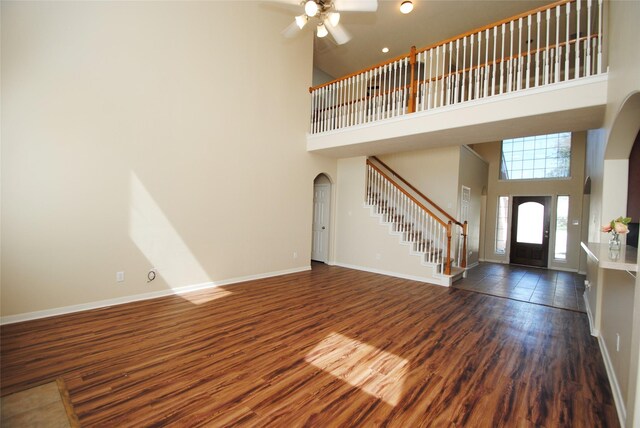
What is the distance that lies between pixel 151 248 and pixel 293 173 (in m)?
3.06

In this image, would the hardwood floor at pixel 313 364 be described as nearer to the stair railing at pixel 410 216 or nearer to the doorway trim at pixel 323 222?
the stair railing at pixel 410 216

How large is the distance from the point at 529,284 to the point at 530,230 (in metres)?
3.34

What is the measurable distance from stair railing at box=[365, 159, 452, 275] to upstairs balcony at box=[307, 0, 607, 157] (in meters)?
0.82

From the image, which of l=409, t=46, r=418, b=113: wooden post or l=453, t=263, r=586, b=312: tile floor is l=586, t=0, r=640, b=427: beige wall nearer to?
l=453, t=263, r=586, b=312: tile floor

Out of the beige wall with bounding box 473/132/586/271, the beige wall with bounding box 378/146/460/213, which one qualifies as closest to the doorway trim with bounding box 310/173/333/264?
the beige wall with bounding box 378/146/460/213

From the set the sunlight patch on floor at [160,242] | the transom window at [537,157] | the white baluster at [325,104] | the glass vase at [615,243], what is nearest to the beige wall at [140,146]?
the sunlight patch on floor at [160,242]

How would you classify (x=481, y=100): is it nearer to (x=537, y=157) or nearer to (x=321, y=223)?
(x=321, y=223)

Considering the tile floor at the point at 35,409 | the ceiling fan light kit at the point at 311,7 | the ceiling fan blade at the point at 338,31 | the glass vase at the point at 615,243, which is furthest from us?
the ceiling fan blade at the point at 338,31

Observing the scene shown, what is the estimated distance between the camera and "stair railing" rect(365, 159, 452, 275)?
5949 millimetres

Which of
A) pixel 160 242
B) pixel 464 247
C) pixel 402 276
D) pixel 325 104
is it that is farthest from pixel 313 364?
pixel 325 104

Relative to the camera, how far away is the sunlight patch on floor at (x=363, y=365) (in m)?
2.23

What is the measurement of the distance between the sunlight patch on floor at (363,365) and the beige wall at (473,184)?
4.93m

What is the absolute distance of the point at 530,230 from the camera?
28.1ft

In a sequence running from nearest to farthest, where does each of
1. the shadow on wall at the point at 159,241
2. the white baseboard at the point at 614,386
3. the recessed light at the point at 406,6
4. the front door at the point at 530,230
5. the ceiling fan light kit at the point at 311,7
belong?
the white baseboard at the point at 614,386 < the ceiling fan light kit at the point at 311,7 < the shadow on wall at the point at 159,241 < the recessed light at the point at 406,6 < the front door at the point at 530,230
